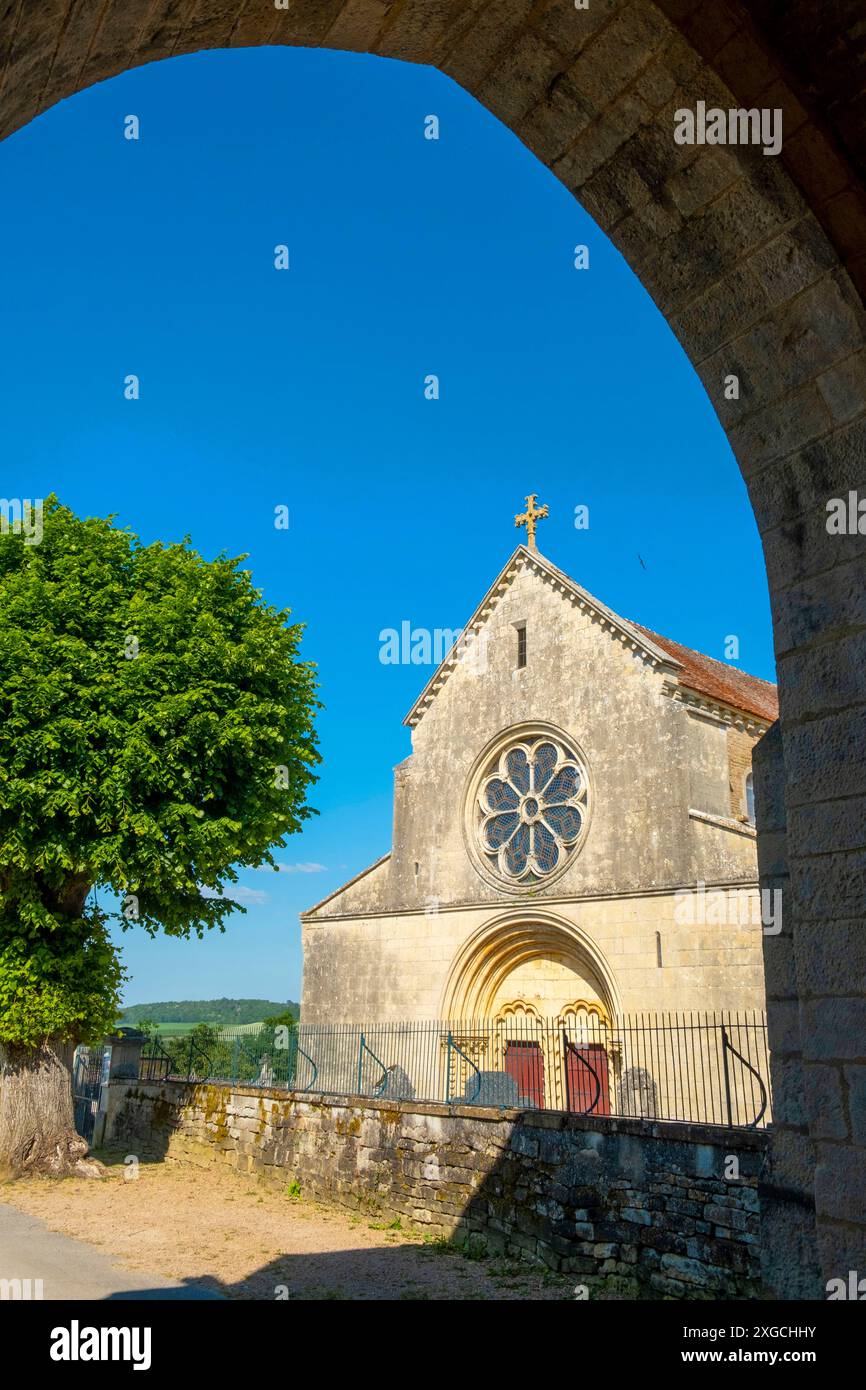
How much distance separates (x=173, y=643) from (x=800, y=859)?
47.0 ft

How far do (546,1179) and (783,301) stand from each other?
9847mm

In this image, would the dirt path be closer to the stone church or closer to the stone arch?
the stone arch

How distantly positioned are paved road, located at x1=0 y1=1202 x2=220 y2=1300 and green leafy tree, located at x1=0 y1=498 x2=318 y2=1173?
13.0 feet

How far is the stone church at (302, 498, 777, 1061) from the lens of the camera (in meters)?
18.2

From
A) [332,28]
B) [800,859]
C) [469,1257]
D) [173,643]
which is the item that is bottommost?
[469,1257]

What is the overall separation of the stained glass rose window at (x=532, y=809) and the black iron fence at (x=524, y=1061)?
3.19 metres

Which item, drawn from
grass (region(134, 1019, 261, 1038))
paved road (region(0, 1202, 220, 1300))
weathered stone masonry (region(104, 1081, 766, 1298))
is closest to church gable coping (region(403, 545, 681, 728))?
grass (region(134, 1019, 261, 1038))

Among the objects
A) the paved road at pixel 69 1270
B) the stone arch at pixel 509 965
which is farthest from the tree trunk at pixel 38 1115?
the stone arch at pixel 509 965

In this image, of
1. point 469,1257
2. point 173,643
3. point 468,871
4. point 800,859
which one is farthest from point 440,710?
point 800,859

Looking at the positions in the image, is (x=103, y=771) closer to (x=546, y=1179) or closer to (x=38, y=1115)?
(x=38, y=1115)

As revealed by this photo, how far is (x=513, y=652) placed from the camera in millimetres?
22859

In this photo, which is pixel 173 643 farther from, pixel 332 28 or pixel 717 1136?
pixel 332 28

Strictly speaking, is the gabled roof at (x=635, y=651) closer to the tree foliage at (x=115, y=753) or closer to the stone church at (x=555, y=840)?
the stone church at (x=555, y=840)

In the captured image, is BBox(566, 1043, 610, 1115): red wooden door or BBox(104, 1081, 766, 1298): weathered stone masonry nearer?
BBox(104, 1081, 766, 1298): weathered stone masonry
